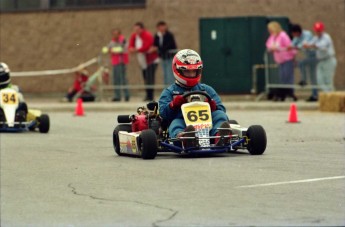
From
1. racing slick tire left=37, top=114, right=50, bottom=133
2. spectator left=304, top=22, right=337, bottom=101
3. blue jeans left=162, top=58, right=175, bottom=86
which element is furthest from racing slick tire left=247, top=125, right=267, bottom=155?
blue jeans left=162, top=58, right=175, bottom=86

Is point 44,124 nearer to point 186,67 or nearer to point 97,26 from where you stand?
point 186,67

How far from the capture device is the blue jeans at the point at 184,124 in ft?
49.5

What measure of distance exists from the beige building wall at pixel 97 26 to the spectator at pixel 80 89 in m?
2.67

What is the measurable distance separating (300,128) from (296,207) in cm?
1178

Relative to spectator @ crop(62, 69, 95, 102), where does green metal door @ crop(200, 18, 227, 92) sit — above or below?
above

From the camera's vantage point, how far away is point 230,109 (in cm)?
2873

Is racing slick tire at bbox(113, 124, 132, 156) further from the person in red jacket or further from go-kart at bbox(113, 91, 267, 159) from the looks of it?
the person in red jacket

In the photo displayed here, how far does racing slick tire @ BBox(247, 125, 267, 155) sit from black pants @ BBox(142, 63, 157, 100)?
16.1m

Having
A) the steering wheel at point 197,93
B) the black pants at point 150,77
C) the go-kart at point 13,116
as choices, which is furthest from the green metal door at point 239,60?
the steering wheel at point 197,93

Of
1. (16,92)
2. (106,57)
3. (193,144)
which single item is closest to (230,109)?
(106,57)

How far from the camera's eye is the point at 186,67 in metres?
15.6

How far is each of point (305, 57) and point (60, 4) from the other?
920 centimetres

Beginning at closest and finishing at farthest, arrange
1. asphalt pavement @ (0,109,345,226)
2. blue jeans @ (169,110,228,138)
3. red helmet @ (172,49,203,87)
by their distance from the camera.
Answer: asphalt pavement @ (0,109,345,226) < blue jeans @ (169,110,228,138) < red helmet @ (172,49,203,87)

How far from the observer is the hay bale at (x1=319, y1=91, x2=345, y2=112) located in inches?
1052
